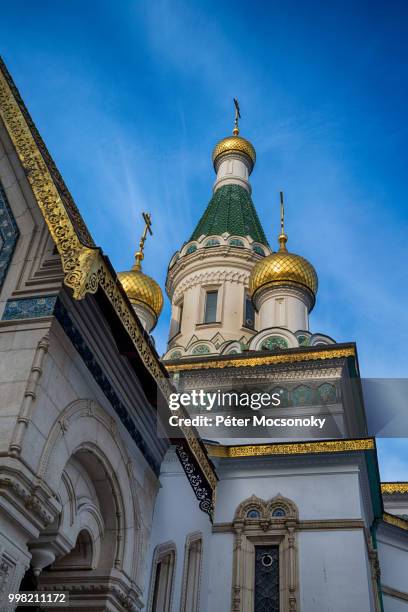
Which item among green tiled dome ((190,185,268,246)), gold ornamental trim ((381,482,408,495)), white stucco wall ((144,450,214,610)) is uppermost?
green tiled dome ((190,185,268,246))

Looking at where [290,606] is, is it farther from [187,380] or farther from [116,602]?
[187,380]

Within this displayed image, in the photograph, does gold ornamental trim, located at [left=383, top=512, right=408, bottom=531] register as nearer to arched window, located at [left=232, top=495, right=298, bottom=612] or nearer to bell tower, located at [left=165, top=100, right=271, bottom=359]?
arched window, located at [left=232, top=495, right=298, bottom=612]

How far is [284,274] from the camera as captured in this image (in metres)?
16.0

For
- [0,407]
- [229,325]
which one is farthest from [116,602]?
[229,325]

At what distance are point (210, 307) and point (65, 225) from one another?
1234 centimetres

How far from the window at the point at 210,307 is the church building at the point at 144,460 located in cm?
272

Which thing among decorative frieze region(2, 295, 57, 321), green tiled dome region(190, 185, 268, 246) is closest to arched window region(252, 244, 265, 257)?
green tiled dome region(190, 185, 268, 246)

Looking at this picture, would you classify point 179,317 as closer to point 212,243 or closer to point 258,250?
point 212,243

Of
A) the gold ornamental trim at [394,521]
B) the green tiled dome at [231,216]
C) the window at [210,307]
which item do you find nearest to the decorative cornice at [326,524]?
the gold ornamental trim at [394,521]

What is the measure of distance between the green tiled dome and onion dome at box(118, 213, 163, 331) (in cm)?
259

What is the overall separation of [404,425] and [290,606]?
6748 millimetres

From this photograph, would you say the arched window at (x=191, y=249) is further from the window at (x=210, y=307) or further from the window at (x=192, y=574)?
the window at (x=192, y=574)

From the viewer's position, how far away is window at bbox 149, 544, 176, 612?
7.77 meters

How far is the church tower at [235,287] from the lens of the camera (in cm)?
1540
